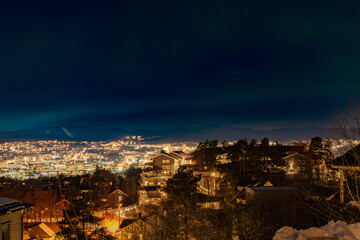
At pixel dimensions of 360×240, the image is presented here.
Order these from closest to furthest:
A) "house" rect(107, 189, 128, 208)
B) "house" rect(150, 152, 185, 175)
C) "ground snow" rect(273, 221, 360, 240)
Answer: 1. "ground snow" rect(273, 221, 360, 240)
2. "house" rect(107, 189, 128, 208)
3. "house" rect(150, 152, 185, 175)

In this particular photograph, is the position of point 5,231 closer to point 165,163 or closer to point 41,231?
point 41,231

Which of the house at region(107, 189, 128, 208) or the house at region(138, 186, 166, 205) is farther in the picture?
the house at region(107, 189, 128, 208)

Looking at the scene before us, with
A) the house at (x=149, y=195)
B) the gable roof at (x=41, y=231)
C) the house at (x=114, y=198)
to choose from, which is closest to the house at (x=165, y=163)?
the house at (x=114, y=198)

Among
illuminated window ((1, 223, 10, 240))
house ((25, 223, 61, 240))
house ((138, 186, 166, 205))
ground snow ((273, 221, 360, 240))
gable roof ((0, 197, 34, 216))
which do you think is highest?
ground snow ((273, 221, 360, 240))

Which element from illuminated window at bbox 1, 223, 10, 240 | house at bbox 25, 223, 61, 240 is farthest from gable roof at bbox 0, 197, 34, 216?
house at bbox 25, 223, 61, 240

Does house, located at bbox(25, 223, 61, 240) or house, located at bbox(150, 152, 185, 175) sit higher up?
house, located at bbox(150, 152, 185, 175)

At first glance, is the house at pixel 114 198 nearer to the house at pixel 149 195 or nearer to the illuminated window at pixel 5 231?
the house at pixel 149 195

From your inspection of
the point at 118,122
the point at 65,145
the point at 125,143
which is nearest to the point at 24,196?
the point at 65,145

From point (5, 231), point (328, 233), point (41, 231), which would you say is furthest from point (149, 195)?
point (328, 233)

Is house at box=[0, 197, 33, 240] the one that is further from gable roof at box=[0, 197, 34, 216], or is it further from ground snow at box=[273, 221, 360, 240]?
ground snow at box=[273, 221, 360, 240]
